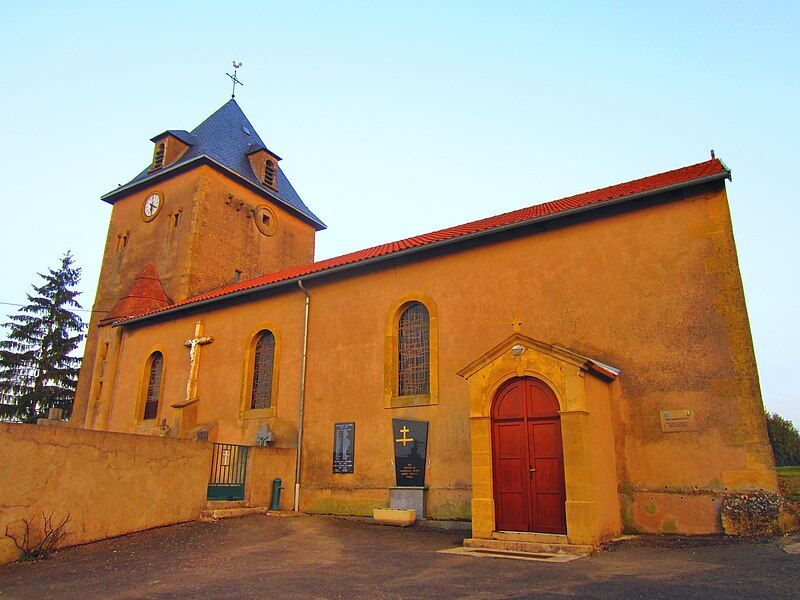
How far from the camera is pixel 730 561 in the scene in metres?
7.21

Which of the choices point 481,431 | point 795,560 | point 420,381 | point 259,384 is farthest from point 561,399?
point 259,384

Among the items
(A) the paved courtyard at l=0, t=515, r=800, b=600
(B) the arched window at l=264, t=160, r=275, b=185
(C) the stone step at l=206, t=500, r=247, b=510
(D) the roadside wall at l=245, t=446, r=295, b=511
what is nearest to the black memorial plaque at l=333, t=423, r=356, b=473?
(D) the roadside wall at l=245, t=446, r=295, b=511

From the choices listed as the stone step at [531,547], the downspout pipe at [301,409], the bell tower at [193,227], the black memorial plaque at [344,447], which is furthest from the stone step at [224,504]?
the bell tower at [193,227]

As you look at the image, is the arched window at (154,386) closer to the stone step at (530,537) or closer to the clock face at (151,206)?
the clock face at (151,206)

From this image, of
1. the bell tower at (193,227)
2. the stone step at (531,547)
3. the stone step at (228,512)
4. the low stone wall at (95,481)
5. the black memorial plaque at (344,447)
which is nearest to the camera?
the stone step at (531,547)

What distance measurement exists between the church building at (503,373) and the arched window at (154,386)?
0.07 metres

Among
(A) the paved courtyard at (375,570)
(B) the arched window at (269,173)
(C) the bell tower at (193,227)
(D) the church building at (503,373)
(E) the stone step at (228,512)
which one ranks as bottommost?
(A) the paved courtyard at (375,570)

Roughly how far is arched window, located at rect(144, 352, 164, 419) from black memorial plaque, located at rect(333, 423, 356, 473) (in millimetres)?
8100

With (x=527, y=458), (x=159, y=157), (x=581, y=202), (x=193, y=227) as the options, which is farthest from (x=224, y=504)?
(x=159, y=157)

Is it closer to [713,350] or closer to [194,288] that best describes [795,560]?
[713,350]

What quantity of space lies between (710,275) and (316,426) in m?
9.74

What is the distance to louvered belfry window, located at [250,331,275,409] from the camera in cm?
1659

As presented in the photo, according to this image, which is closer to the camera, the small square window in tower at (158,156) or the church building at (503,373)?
the church building at (503,373)

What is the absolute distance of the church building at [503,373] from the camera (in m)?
9.76
